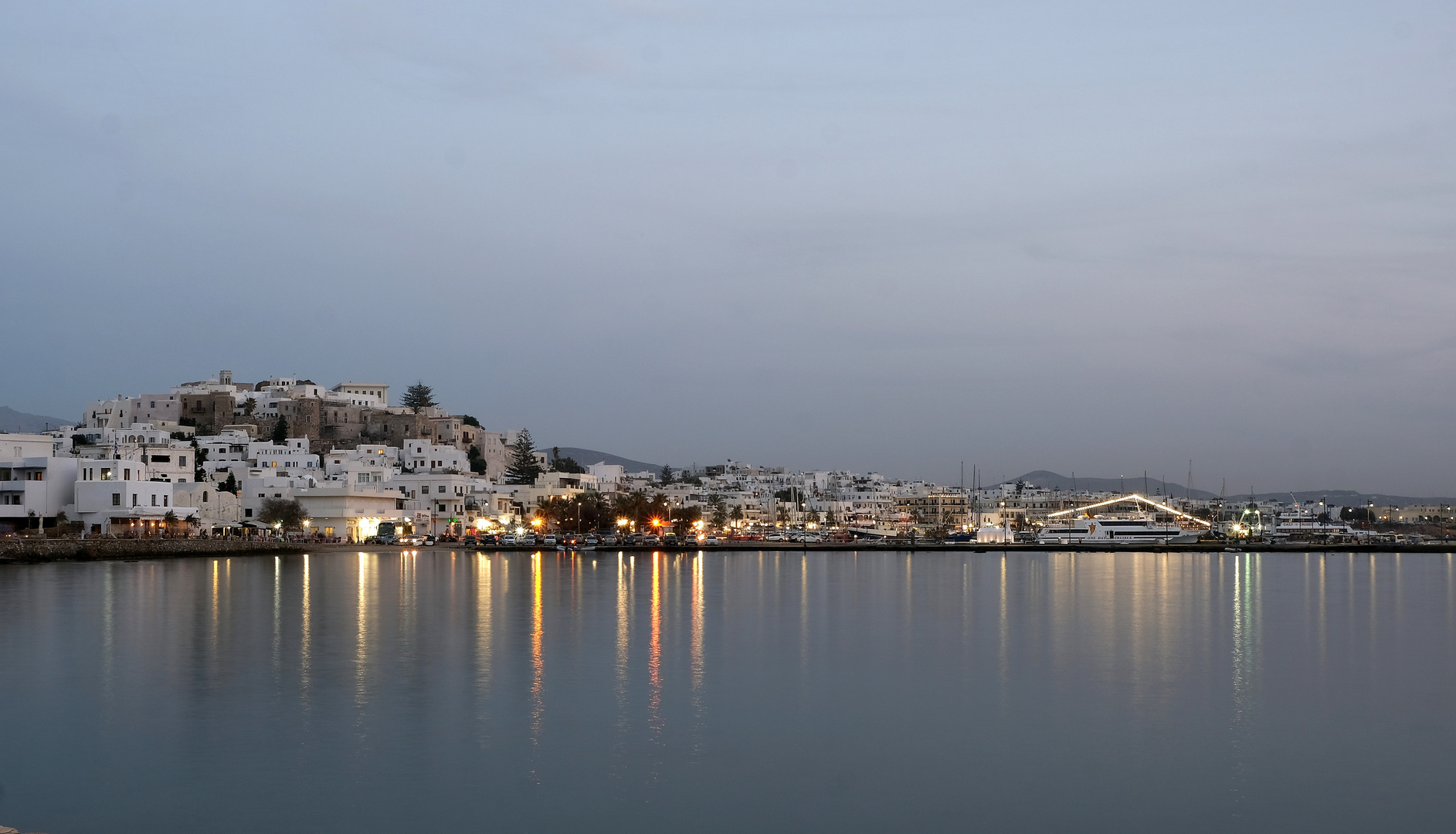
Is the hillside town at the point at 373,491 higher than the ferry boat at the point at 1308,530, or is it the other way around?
the hillside town at the point at 373,491

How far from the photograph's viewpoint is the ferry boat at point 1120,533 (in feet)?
324

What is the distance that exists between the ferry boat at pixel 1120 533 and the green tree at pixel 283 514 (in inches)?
2193

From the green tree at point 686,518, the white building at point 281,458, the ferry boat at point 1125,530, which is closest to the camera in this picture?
the white building at point 281,458

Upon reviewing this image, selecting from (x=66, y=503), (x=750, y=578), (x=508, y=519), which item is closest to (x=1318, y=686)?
(x=750, y=578)

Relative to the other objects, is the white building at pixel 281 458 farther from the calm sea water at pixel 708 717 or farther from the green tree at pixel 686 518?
the calm sea water at pixel 708 717

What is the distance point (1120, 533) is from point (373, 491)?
58.3 m

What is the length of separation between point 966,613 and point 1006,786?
19330 mm

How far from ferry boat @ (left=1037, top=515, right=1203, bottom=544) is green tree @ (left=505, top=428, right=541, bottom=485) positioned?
39.9 m

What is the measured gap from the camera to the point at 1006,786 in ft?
40.7

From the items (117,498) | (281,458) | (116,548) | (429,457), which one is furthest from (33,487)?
(429,457)

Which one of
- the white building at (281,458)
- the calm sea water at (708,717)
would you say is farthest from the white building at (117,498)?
the calm sea water at (708,717)

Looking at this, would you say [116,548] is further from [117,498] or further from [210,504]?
[210,504]

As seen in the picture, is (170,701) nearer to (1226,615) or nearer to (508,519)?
(1226,615)

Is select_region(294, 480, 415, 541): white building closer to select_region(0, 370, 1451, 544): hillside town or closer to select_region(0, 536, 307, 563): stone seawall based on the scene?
select_region(0, 370, 1451, 544): hillside town
